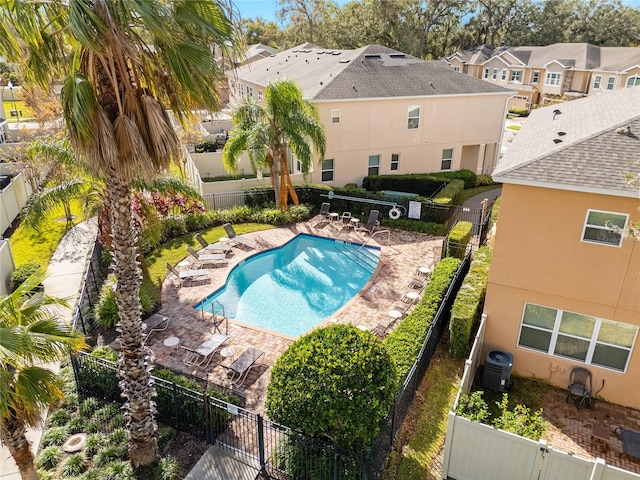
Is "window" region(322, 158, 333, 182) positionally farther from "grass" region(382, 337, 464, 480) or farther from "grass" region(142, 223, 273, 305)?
"grass" region(382, 337, 464, 480)

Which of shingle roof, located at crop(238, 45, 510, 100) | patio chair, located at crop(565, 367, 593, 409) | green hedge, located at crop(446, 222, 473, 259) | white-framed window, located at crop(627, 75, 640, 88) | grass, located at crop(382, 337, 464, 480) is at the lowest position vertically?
grass, located at crop(382, 337, 464, 480)

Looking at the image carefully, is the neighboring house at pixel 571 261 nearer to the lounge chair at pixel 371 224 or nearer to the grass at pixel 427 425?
the grass at pixel 427 425

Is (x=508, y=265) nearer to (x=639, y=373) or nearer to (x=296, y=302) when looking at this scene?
(x=639, y=373)

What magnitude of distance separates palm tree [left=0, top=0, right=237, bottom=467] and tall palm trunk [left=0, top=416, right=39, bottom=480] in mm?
2228

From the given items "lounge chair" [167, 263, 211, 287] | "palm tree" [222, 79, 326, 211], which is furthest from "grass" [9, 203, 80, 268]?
"palm tree" [222, 79, 326, 211]

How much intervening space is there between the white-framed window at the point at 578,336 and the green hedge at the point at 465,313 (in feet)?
4.66

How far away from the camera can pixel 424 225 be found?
2275 cm

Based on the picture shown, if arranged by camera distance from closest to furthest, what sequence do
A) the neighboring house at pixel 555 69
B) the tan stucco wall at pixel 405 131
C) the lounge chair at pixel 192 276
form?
1. the lounge chair at pixel 192 276
2. the tan stucco wall at pixel 405 131
3. the neighboring house at pixel 555 69

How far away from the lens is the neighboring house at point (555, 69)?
5653 cm

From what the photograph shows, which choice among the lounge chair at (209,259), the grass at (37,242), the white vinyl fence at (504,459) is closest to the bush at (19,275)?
the grass at (37,242)

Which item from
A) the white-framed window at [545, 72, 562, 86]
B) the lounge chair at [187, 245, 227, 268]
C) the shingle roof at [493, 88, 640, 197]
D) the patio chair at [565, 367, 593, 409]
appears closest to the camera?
the shingle roof at [493, 88, 640, 197]

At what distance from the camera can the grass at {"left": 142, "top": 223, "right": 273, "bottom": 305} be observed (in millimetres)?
17297

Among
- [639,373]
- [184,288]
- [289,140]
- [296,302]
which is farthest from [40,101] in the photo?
[639,373]

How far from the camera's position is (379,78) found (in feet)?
92.8
